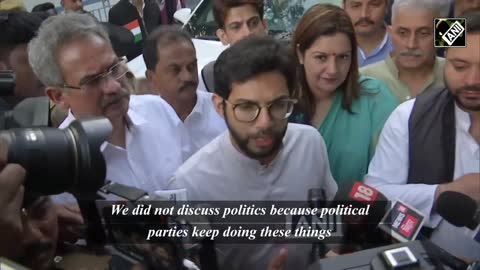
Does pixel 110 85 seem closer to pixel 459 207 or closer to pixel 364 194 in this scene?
pixel 364 194

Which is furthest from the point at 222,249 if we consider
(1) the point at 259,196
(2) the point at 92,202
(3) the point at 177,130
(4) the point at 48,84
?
(4) the point at 48,84

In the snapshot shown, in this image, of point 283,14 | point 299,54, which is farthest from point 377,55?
point 283,14

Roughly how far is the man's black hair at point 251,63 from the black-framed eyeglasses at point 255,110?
5 centimetres

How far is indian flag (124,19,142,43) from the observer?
3.33 meters

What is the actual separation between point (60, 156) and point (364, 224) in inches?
24.7

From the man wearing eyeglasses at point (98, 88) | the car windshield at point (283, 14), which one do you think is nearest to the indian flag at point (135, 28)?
the car windshield at point (283, 14)

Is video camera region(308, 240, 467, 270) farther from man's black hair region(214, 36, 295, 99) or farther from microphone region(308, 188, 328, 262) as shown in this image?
man's black hair region(214, 36, 295, 99)

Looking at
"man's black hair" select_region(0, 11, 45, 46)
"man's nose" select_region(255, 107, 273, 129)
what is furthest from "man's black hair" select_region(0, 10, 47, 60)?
"man's nose" select_region(255, 107, 273, 129)

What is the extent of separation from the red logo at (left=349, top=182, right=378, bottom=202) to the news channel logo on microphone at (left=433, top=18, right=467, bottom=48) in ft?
1.70

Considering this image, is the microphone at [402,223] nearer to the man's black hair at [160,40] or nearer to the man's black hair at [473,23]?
the man's black hair at [473,23]

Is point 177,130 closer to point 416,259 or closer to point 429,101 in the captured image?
point 429,101

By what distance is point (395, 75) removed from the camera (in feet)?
6.25

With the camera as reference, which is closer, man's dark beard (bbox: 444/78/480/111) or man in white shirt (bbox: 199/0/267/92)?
man's dark beard (bbox: 444/78/480/111)

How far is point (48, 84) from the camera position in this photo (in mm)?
1626
